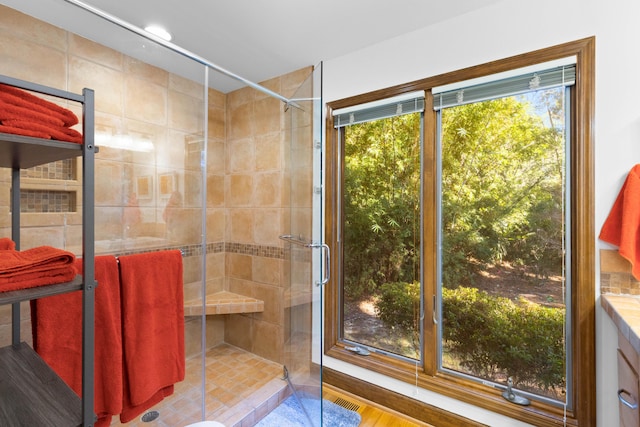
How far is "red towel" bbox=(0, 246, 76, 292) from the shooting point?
0.75 metres

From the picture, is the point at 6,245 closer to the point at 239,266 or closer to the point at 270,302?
the point at 239,266

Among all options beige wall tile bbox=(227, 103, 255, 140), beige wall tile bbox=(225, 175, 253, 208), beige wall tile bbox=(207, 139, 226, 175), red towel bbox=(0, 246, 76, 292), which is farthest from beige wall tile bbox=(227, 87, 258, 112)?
red towel bbox=(0, 246, 76, 292)

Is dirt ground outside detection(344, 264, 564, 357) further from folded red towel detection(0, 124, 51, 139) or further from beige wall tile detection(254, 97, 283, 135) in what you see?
folded red towel detection(0, 124, 51, 139)

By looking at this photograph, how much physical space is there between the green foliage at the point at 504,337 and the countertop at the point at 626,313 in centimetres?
25

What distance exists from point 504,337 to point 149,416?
76.1 inches

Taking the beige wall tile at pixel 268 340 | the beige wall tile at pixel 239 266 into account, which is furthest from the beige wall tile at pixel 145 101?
the beige wall tile at pixel 268 340

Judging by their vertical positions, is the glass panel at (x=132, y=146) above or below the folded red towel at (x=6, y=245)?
above

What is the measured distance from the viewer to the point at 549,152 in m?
1.52

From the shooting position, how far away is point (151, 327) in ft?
4.50

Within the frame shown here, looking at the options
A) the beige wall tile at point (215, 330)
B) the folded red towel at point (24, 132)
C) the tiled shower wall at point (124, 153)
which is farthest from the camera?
the beige wall tile at point (215, 330)

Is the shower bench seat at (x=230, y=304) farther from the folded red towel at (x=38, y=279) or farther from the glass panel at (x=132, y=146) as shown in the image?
the folded red towel at (x=38, y=279)

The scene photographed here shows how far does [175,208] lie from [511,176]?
184cm

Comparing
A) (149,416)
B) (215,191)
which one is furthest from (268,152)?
(149,416)

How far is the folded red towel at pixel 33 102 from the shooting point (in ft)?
2.48
